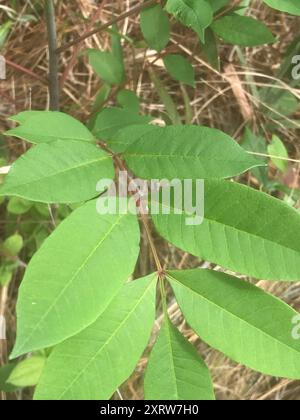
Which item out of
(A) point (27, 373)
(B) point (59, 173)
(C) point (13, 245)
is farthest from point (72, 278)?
(C) point (13, 245)

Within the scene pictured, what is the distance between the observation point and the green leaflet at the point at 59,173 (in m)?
0.54

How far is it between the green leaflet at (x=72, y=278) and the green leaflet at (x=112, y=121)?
27 cm

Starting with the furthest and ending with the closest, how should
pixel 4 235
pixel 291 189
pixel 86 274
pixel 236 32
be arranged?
pixel 4 235 → pixel 291 189 → pixel 236 32 → pixel 86 274

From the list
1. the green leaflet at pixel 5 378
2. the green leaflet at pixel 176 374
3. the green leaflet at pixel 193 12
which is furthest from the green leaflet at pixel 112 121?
the green leaflet at pixel 5 378

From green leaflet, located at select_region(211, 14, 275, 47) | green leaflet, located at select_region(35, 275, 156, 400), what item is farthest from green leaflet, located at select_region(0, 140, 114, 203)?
green leaflet, located at select_region(211, 14, 275, 47)

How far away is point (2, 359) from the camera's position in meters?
1.35

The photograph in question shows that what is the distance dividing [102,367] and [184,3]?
0.40 metres

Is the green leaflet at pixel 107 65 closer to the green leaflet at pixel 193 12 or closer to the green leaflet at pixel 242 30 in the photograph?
the green leaflet at pixel 242 30

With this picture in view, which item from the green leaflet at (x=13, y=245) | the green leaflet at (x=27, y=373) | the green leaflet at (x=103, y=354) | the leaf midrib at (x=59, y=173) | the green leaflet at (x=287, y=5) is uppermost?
the green leaflet at (x=287, y=5)

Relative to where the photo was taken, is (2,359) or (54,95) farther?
(2,359)

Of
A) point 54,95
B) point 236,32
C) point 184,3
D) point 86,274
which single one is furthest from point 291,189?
point 86,274

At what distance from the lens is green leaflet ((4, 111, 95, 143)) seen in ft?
2.12

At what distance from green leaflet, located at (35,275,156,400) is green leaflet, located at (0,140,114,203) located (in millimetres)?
118
